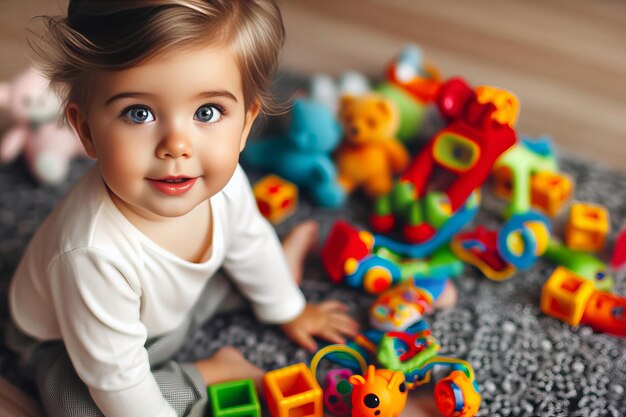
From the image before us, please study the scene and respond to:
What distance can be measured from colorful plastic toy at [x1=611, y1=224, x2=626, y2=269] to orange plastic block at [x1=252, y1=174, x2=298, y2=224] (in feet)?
1.74

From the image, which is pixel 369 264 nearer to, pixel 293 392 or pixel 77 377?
pixel 293 392

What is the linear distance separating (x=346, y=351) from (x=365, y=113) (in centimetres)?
43

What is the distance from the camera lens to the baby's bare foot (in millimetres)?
1167

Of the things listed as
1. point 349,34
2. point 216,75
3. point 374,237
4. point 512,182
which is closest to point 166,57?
point 216,75

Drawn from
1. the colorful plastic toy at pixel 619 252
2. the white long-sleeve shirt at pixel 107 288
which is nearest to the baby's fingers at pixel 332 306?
the white long-sleeve shirt at pixel 107 288

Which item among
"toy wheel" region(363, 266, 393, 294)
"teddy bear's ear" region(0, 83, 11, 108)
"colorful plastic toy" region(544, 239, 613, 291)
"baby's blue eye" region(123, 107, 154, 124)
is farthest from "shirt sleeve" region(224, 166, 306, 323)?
"teddy bear's ear" region(0, 83, 11, 108)

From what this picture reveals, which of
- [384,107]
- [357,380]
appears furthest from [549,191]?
[357,380]

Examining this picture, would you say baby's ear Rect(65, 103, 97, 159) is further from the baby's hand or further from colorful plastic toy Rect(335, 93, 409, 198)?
colorful plastic toy Rect(335, 93, 409, 198)

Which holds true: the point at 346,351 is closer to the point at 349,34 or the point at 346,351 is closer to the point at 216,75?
the point at 216,75

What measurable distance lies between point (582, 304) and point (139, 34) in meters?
0.74

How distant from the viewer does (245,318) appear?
1.12 metres

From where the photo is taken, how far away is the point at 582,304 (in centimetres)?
109

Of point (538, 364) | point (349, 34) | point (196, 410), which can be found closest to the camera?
point (196, 410)

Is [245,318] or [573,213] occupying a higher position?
[573,213]
